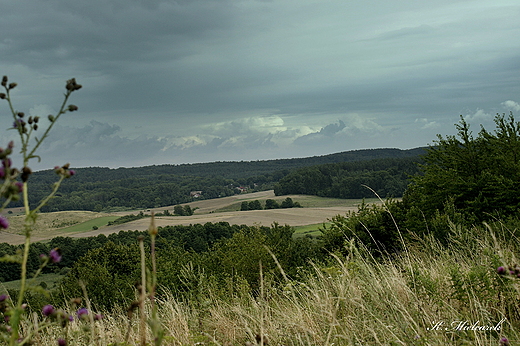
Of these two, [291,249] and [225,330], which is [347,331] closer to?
[225,330]

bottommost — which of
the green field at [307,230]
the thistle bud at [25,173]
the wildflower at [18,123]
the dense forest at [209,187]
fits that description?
the green field at [307,230]

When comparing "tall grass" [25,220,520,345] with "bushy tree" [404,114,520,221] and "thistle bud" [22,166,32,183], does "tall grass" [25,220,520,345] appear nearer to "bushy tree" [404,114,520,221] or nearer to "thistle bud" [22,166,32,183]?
"thistle bud" [22,166,32,183]

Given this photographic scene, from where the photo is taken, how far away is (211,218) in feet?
286

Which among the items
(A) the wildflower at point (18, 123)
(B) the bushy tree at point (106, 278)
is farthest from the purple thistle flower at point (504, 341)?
(B) the bushy tree at point (106, 278)

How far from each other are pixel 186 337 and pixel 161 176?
196 m

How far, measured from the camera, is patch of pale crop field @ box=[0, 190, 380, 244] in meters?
76.8

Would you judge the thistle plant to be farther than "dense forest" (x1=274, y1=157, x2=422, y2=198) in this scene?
No

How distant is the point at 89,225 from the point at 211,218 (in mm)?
30109

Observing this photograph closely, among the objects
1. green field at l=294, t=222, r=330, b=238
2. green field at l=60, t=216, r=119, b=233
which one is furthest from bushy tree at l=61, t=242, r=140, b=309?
green field at l=60, t=216, r=119, b=233

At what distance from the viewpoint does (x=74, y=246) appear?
223ft

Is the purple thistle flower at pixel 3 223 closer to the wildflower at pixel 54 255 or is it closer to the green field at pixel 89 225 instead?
the wildflower at pixel 54 255

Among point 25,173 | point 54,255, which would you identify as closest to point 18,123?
point 25,173

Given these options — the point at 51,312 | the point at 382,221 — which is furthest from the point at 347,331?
the point at 382,221

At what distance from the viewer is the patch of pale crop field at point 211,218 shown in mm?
76812
